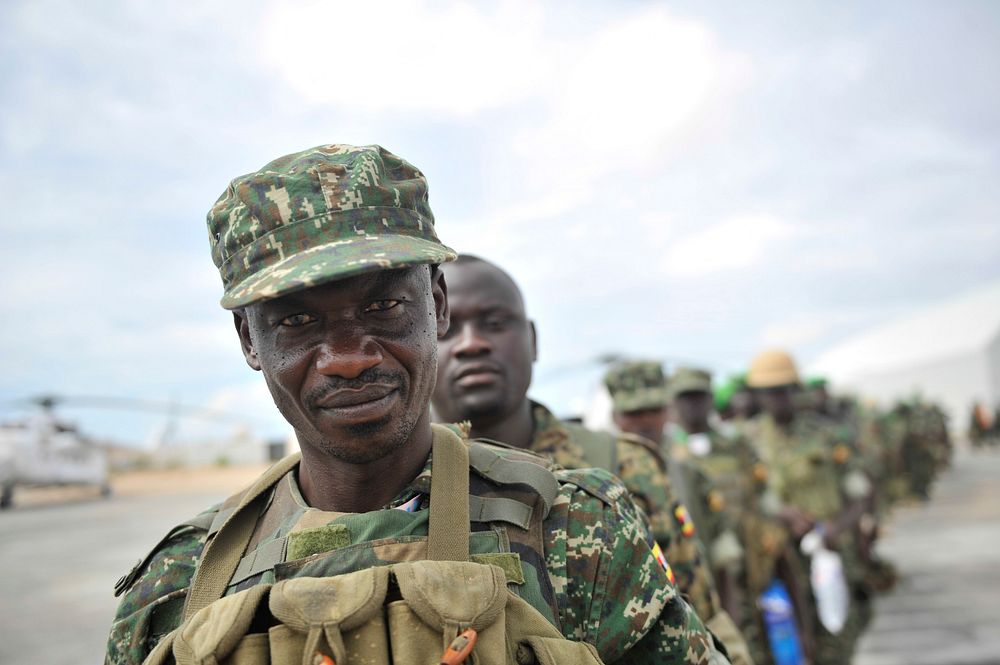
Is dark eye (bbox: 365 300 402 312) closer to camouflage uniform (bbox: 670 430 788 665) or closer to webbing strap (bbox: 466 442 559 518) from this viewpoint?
webbing strap (bbox: 466 442 559 518)

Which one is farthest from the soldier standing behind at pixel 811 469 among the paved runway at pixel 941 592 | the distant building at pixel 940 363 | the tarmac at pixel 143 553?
the distant building at pixel 940 363

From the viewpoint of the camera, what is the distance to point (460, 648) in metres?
1.41

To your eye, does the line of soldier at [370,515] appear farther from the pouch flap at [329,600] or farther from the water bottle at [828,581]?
the water bottle at [828,581]

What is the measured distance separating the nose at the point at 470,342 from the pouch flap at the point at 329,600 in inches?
56.6

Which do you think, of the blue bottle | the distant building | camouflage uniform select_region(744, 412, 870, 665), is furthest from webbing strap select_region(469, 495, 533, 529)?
the distant building

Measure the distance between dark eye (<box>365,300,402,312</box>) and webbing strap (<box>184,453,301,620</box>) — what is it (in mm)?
521

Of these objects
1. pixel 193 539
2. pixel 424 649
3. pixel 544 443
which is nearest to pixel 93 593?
pixel 544 443

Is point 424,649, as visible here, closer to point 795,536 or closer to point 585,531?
point 585,531

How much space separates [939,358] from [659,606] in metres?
46.8

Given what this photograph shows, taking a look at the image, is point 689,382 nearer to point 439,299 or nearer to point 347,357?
point 439,299

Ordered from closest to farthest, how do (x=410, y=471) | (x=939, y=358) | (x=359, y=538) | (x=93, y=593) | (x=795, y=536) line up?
1. (x=359, y=538)
2. (x=410, y=471)
3. (x=795, y=536)
4. (x=93, y=593)
5. (x=939, y=358)

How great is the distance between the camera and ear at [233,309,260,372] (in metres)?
1.82

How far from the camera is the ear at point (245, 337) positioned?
5.98 ft

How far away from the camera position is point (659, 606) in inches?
66.1
